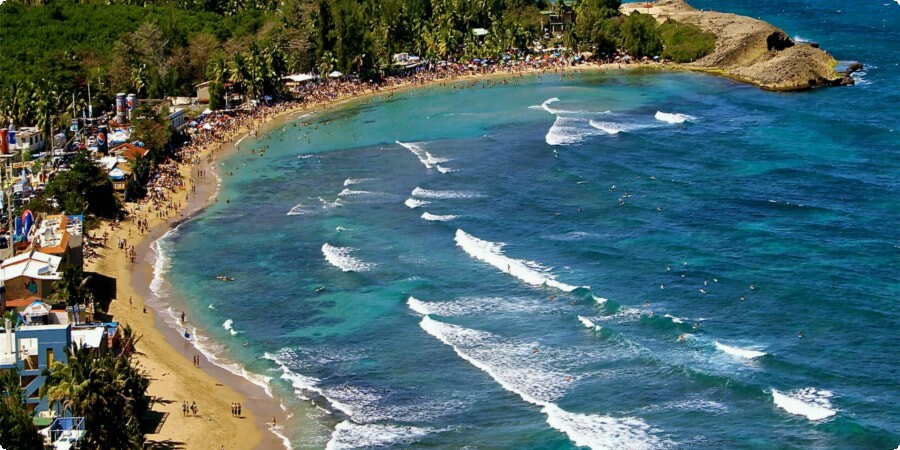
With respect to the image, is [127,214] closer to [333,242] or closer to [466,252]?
[333,242]

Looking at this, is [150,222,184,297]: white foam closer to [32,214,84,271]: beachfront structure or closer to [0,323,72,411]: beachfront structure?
[32,214,84,271]: beachfront structure

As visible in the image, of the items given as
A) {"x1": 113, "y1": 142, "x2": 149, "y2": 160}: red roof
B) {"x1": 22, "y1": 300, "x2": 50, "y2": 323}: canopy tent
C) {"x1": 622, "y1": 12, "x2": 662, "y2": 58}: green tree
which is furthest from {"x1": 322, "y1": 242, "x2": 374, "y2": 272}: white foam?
{"x1": 622, "y1": 12, "x2": 662, "y2": 58}: green tree

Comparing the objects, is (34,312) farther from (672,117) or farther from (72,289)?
(672,117)

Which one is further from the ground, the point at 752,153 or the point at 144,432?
the point at 752,153

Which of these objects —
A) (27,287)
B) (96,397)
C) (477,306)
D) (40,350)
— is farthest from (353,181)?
(96,397)

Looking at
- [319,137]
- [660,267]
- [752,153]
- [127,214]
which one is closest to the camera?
[660,267]

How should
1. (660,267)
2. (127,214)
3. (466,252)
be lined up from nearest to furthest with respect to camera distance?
(660,267)
(466,252)
(127,214)

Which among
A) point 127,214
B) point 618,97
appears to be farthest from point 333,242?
point 618,97
